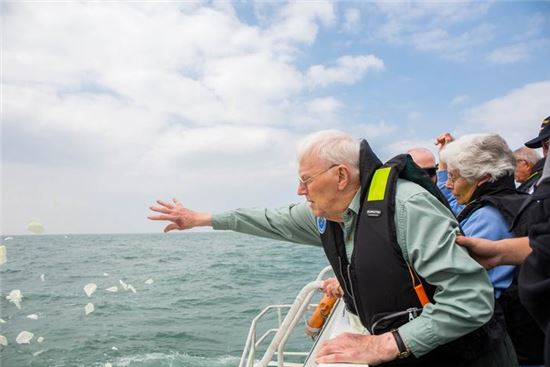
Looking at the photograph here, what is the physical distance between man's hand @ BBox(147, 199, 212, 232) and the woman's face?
1.48 metres

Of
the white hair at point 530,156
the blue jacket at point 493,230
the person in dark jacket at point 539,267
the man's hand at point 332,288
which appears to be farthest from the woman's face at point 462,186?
the white hair at point 530,156

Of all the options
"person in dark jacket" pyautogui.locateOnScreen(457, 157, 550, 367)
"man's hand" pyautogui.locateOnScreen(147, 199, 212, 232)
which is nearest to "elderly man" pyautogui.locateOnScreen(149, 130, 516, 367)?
"person in dark jacket" pyautogui.locateOnScreen(457, 157, 550, 367)

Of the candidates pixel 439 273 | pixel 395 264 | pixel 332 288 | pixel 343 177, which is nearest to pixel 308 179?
pixel 343 177

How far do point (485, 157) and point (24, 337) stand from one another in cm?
1584

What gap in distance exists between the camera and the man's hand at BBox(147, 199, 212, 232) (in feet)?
8.63

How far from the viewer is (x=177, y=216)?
8.64 ft

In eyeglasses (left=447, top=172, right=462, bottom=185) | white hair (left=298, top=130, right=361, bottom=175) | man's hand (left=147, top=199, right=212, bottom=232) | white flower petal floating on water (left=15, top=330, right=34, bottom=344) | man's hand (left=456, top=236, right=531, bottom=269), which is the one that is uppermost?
white hair (left=298, top=130, right=361, bottom=175)

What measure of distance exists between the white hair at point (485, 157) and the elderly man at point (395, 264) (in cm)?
75

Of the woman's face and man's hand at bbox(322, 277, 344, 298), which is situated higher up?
the woman's face

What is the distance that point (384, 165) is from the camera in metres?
1.86

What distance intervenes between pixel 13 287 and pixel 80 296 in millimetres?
7465

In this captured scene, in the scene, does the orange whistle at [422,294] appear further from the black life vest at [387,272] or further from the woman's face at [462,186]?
the woman's face at [462,186]

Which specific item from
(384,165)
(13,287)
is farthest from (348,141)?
(13,287)

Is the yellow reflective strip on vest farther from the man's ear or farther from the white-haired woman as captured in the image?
the white-haired woman
